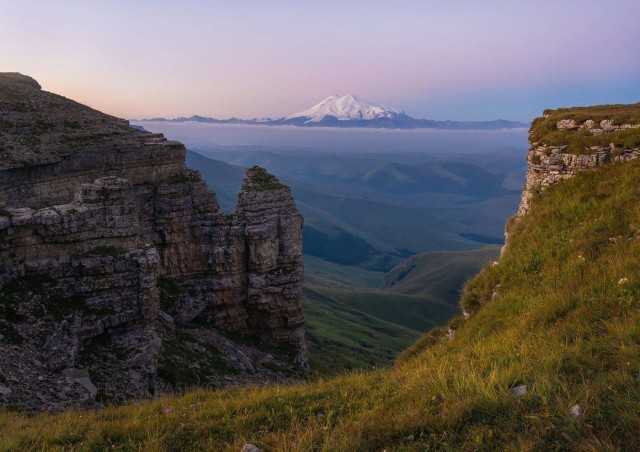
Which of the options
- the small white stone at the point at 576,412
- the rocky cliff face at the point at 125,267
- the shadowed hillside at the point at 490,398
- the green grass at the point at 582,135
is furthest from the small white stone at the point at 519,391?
the rocky cliff face at the point at 125,267

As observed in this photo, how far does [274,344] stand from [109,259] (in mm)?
29066

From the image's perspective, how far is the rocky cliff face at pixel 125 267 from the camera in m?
25.1

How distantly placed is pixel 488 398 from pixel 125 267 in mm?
27133

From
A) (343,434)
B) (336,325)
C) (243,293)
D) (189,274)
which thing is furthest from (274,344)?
(336,325)

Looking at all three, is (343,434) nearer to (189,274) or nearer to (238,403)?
(238,403)

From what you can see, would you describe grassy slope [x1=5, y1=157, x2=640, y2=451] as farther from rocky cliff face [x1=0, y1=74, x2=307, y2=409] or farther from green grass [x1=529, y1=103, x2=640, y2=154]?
rocky cliff face [x1=0, y1=74, x2=307, y2=409]

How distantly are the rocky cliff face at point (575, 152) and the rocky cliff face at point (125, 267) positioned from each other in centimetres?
2500

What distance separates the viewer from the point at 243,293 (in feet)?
170

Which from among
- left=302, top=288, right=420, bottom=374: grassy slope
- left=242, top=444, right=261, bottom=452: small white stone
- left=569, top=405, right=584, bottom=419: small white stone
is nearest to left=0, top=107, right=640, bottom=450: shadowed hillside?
left=569, top=405, right=584, bottom=419: small white stone

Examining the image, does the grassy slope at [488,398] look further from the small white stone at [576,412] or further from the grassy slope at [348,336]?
the grassy slope at [348,336]

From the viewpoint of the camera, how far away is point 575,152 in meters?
22.2

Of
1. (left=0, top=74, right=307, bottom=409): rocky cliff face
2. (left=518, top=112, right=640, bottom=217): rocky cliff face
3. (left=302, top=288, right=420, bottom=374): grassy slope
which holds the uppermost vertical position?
(left=518, top=112, right=640, bottom=217): rocky cliff face

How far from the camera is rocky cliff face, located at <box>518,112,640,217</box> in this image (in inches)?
837

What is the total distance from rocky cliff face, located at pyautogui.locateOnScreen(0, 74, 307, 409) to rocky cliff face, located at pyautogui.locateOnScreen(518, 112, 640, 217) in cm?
2500
